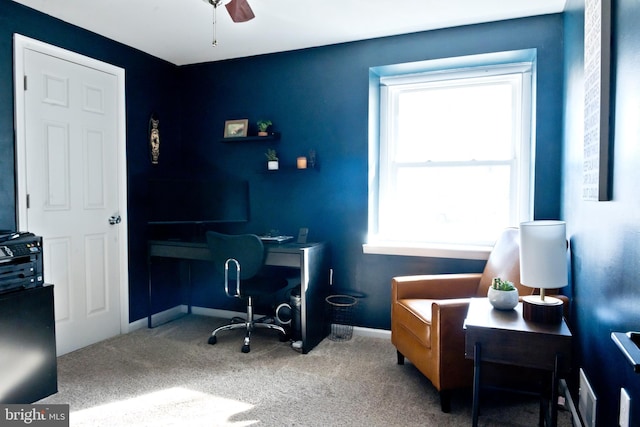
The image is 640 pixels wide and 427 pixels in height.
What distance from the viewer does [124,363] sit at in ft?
9.32

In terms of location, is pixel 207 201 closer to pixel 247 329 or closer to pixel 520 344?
pixel 247 329

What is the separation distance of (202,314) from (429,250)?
225 cm

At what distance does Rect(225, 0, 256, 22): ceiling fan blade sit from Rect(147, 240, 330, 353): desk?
157 centimetres

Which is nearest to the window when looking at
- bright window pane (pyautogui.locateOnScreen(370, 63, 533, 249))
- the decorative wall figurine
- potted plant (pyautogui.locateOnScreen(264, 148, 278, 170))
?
bright window pane (pyautogui.locateOnScreen(370, 63, 533, 249))

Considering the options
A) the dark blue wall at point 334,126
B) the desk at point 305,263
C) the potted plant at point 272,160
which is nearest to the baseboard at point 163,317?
the desk at point 305,263

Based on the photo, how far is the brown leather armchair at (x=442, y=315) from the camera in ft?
7.14

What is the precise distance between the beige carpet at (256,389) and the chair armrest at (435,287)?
19.9 inches

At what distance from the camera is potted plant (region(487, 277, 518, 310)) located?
2.02 metres

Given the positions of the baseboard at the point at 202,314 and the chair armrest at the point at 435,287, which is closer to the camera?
the chair armrest at the point at 435,287

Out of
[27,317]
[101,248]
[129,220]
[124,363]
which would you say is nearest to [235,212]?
[129,220]

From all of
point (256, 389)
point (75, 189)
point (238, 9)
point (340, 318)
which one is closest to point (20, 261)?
point (75, 189)

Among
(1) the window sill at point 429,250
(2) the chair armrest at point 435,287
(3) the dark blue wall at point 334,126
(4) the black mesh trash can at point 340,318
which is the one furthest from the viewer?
(4) the black mesh trash can at point 340,318

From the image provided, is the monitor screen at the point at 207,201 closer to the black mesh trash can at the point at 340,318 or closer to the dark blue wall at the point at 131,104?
the dark blue wall at the point at 131,104

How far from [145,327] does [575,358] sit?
322 cm
